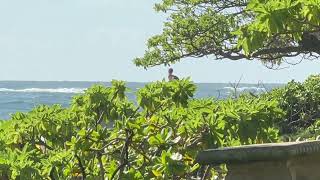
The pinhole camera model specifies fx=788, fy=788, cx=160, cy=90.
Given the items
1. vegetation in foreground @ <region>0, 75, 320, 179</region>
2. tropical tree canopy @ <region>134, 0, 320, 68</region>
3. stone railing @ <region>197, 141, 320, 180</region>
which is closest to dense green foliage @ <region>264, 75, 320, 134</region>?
tropical tree canopy @ <region>134, 0, 320, 68</region>

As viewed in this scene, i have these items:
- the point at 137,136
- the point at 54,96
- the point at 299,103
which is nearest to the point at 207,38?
the point at 299,103

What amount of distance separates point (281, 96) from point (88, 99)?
10062 mm

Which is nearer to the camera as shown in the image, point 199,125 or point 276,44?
point 199,125

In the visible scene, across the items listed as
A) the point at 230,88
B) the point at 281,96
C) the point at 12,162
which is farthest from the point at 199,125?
the point at 230,88

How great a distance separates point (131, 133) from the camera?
201 inches

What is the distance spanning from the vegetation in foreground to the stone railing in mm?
354

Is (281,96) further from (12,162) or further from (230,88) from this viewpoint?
(12,162)

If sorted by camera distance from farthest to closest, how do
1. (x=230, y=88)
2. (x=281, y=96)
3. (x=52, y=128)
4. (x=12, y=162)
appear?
(x=230, y=88), (x=281, y=96), (x=52, y=128), (x=12, y=162)

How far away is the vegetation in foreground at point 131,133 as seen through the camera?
4.94 metres

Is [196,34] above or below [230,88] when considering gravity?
above

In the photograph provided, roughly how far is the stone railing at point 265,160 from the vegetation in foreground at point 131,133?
13.9 inches

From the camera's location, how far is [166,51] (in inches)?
690

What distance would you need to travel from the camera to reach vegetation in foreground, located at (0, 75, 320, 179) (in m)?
4.94

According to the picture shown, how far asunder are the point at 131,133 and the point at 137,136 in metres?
0.07
